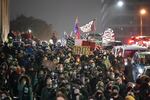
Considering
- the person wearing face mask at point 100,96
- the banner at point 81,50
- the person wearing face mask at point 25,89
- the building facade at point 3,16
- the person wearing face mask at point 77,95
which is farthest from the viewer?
the building facade at point 3,16

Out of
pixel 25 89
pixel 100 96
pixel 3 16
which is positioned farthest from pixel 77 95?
pixel 3 16

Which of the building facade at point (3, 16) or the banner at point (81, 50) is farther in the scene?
the building facade at point (3, 16)

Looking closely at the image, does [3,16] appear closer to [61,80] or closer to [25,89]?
[61,80]

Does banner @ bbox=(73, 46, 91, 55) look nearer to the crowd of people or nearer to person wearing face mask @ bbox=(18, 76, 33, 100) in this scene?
the crowd of people

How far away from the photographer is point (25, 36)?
39312 mm

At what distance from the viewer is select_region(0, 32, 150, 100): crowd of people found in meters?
17.9

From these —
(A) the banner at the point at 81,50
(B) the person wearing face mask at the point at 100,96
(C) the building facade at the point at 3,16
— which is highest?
(C) the building facade at the point at 3,16

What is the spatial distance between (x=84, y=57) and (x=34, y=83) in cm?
851

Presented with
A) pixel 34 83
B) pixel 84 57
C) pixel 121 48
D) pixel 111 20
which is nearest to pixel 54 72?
pixel 34 83

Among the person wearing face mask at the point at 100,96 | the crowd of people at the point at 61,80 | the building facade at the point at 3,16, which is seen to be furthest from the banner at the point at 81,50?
the building facade at the point at 3,16

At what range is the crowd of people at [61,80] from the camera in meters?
17.9

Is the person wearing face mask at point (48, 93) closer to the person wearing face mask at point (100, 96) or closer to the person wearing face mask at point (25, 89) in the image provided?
the person wearing face mask at point (25, 89)

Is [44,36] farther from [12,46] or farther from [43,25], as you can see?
[12,46]

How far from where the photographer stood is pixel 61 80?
2002 centimetres
